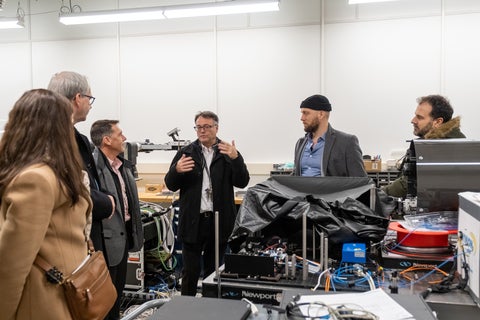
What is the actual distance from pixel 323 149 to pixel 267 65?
2.39 metres

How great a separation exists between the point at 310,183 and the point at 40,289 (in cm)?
126

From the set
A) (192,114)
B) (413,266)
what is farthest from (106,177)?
(192,114)

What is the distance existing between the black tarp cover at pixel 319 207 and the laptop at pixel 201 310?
0.64 m

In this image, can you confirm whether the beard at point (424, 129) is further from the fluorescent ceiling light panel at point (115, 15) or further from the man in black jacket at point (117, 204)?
the fluorescent ceiling light panel at point (115, 15)

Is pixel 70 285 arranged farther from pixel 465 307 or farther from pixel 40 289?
pixel 465 307

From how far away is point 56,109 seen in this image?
1.35 metres

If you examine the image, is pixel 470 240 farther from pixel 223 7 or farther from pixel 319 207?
pixel 223 7

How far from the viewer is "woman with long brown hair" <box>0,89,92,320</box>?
47.2 inches

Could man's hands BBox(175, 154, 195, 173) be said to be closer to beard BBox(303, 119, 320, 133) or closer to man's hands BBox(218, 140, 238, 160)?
man's hands BBox(218, 140, 238, 160)

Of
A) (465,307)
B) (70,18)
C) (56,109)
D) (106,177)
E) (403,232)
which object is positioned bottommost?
(465,307)

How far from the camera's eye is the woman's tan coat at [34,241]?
47.0 inches

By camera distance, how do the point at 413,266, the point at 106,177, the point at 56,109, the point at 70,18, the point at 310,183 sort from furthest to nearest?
the point at 70,18 < the point at 106,177 < the point at 310,183 < the point at 413,266 < the point at 56,109

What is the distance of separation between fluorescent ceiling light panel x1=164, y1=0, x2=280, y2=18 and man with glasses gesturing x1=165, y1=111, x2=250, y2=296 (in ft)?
5.63

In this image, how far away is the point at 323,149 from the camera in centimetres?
283
